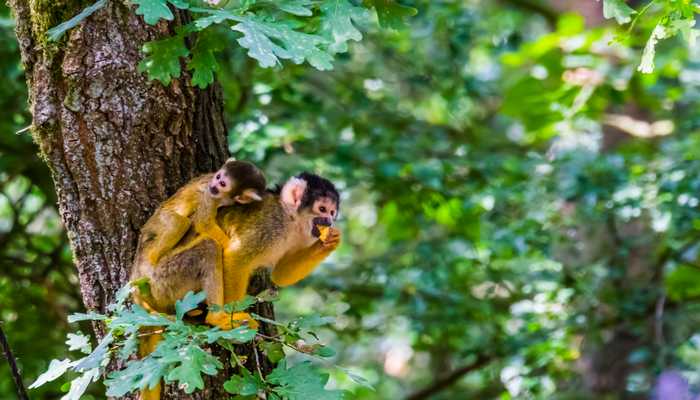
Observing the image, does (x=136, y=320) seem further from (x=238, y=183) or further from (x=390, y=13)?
(x=390, y=13)

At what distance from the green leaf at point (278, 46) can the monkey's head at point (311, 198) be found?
2.99 feet

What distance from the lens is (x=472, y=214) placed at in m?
5.89

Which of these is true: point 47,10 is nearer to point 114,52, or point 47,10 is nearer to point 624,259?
point 114,52

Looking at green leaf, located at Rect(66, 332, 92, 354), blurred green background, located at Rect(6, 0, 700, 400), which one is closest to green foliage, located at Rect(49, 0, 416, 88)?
green leaf, located at Rect(66, 332, 92, 354)

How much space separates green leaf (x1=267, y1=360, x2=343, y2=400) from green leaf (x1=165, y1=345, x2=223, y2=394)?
241 millimetres

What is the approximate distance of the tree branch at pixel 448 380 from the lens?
19.9 ft

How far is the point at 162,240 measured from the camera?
2.88 m

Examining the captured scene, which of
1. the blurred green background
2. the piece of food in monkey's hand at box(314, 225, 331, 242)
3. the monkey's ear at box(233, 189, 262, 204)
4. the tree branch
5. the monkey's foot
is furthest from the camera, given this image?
the tree branch

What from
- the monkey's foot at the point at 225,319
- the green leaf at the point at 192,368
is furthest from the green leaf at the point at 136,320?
the monkey's foot at the point at 225,319

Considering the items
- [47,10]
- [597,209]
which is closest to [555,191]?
[597,209]

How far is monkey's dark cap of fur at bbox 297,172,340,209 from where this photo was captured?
3.49 m

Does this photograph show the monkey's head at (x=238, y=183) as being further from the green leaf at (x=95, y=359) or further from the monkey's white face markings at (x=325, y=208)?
the green leaf at (x=95, y=359)

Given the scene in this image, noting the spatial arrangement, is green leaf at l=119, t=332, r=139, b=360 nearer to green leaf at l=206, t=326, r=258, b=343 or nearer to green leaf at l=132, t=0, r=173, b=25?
green leaf at l=206, t=326, r=258, b=343

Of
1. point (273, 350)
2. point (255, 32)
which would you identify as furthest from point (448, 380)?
point (255, 32)
